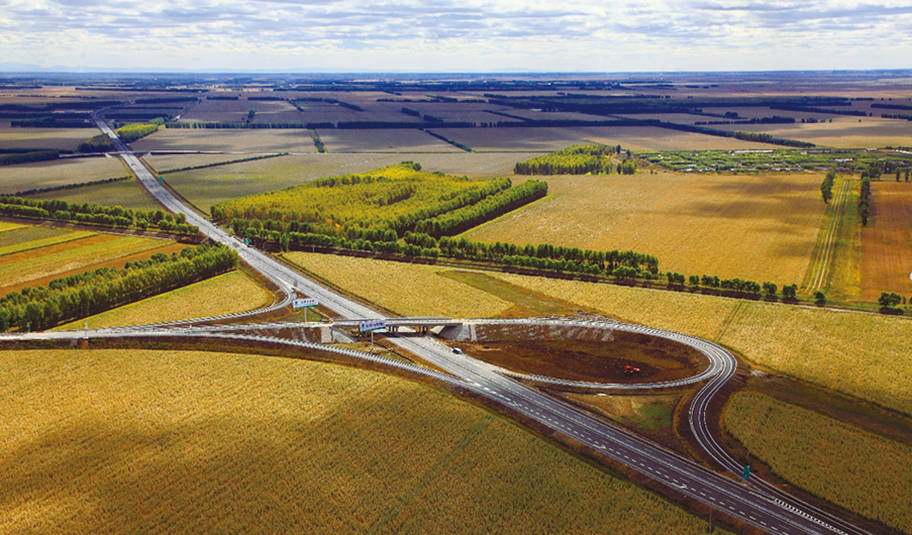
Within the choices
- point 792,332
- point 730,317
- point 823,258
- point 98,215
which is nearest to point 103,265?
point 98,215

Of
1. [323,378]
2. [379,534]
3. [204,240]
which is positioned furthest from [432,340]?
[204,240]

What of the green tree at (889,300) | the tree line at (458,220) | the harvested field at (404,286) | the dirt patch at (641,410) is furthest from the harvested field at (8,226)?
the green tree at (889,300)

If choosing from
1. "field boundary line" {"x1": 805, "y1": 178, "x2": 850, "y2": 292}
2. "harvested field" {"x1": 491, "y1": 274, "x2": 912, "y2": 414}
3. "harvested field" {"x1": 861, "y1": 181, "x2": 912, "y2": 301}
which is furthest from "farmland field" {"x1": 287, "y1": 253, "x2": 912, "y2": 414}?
"harvested field" {"x1": 861, "y1": 181, "x2": 912, "y2": 301}

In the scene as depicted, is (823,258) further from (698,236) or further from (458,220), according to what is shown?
(458,220)

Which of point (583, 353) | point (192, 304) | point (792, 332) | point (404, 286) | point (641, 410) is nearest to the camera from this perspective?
point (641, 410)

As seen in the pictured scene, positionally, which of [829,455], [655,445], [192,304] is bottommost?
[655,445]

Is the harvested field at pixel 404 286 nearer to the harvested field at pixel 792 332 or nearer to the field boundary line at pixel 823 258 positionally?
the harvested field at pixel 792 332
